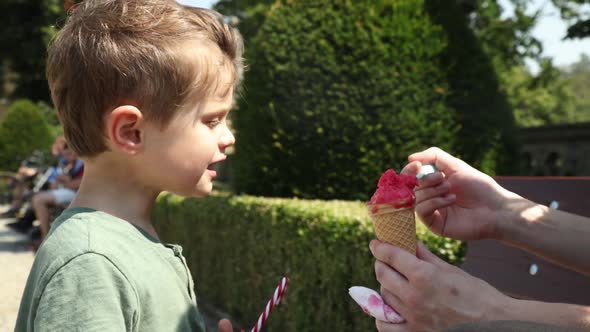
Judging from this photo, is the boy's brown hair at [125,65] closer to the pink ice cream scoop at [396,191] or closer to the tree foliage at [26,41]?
the pink ice cream scoop at [396,191]

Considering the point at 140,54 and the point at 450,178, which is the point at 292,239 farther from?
the point at 140,54

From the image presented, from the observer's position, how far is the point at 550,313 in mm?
1537

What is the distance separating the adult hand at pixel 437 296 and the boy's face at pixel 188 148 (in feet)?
1.89

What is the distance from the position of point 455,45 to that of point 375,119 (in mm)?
1252

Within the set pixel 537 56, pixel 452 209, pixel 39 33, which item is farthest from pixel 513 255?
pixel 39 33

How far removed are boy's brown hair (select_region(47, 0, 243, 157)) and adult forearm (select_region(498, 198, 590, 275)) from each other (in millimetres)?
1150

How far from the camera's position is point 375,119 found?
5.44m

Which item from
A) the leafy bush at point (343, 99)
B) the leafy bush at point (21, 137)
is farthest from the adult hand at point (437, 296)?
the leafy bush at point (21, 137)

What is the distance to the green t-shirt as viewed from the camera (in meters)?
1.35

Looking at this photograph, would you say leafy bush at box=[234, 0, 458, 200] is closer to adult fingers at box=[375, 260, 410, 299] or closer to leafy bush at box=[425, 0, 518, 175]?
leafy bush at box=[425, 0, 518, 175]

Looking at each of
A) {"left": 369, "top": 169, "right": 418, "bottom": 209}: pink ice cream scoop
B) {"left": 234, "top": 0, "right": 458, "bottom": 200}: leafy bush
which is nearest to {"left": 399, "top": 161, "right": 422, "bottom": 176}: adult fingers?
{"left": 369, "top": 169, "right": 418, "bottom": 209}: pink ice cream scoop

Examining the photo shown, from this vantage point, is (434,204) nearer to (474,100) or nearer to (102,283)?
(102,283)

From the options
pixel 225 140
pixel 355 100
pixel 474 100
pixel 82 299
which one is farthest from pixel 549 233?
pixel 474 100

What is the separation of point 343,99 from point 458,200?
3.27 meters
